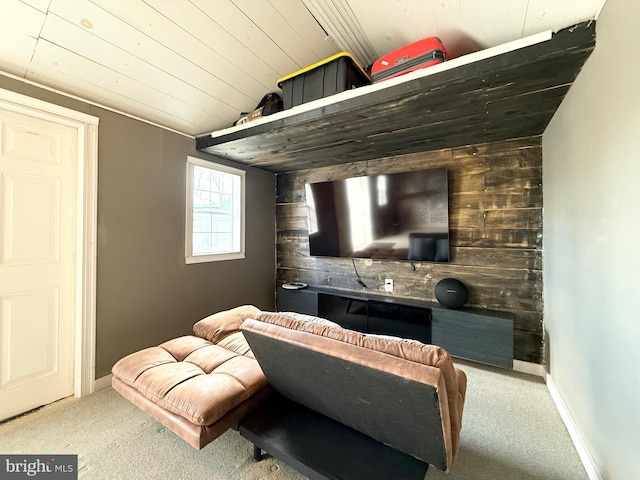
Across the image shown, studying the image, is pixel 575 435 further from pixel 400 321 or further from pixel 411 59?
pixel 411 59

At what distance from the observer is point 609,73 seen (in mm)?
1177

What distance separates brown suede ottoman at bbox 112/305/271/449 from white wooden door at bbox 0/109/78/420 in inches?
33.3

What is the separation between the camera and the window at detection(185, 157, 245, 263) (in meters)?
2.82

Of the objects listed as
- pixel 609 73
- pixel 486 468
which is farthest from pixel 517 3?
pixel 486 468

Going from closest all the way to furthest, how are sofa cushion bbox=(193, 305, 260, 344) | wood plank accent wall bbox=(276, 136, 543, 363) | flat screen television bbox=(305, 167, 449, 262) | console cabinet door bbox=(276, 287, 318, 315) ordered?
sofa cushion bbox=(193, 305, 260, 344)
wood plank accent wall bbox=(276, 136, 543, 363)
flat screen television bbox=(305, 167, 449, 262)
console cabinet door bbox=(276, 287, 318, 315)

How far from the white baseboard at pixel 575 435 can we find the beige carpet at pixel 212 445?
0.03m

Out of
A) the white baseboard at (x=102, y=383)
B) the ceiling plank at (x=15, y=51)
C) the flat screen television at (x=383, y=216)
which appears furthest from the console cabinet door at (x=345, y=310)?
the ceiling plank at (x=15, y=51)

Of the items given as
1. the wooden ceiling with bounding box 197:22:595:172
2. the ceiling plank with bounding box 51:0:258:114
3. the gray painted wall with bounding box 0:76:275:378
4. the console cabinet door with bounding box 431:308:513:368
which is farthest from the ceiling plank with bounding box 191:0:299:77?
the console cabinet door with bounding box 431:308:513:368

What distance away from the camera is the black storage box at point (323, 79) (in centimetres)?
190

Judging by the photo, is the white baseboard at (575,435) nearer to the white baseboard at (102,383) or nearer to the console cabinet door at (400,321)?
the console cabinet door at (400,321)

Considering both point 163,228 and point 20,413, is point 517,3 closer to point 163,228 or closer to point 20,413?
point 163,228

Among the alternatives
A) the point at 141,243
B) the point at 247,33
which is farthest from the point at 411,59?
the point at 141,243

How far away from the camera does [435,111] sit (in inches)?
74.6

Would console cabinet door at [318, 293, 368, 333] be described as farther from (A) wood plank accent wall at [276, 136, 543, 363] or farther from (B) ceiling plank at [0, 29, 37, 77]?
(B) ceiling plank at [0, 29, 37, 77]
